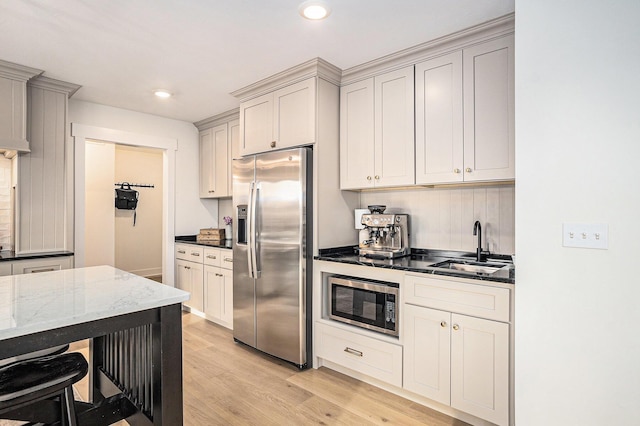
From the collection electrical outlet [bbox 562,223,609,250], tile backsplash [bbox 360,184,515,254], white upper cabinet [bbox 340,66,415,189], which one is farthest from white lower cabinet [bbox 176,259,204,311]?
electrical outlet [bbox 562,223,609,250]

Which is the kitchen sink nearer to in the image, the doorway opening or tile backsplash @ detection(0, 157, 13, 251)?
tile backsplash @ detection(0, 157, 13, 251)

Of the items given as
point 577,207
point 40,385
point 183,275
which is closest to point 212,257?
point 183,275

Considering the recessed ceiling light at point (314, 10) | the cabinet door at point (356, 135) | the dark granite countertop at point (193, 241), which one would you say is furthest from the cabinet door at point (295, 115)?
the dark granite countertop at point (193, 241)

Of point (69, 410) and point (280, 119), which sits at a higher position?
point (280, 119)

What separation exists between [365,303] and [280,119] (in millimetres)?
1709

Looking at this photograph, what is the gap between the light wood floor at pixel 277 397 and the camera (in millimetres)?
2176

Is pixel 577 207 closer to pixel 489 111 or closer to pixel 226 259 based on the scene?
pixel 489 111

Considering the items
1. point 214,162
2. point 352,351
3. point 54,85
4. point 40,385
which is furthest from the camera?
point 214,162

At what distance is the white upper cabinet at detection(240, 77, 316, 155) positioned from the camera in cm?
292

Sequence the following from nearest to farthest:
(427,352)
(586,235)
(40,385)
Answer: (40,385) < (586,235) < (427,352)

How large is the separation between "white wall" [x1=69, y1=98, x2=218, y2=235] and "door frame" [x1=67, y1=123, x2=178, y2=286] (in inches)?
2.6

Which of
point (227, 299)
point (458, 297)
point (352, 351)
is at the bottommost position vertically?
point (352, 351)

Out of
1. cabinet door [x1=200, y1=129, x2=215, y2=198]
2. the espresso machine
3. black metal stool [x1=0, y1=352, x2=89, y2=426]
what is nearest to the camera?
black metal stool [x1=0, y1=352, x2=89, y2=426]

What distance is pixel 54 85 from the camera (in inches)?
128
